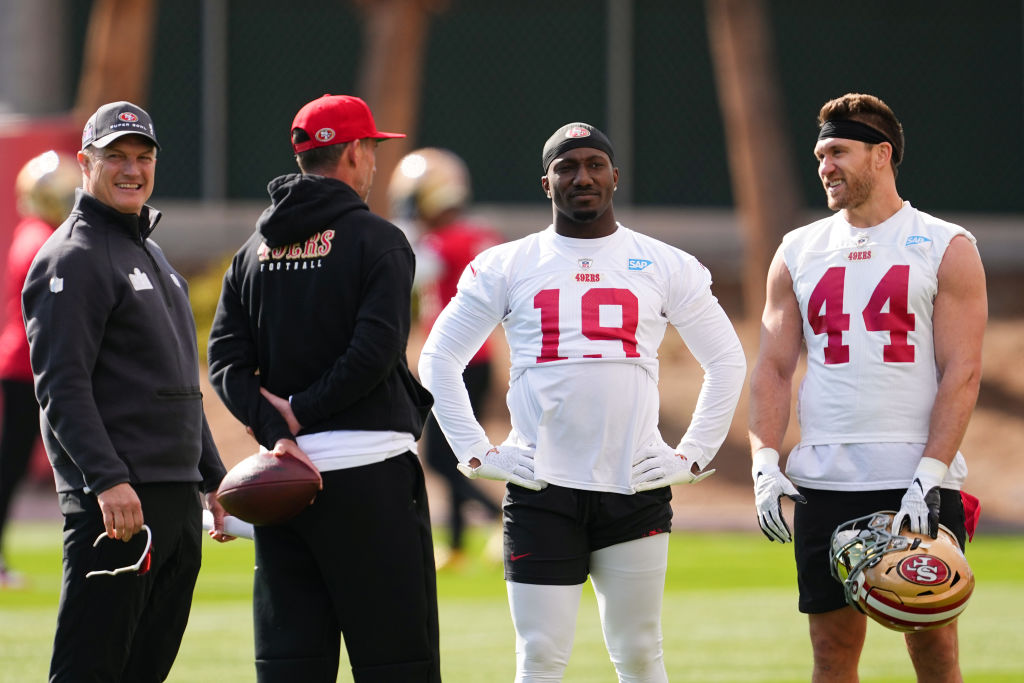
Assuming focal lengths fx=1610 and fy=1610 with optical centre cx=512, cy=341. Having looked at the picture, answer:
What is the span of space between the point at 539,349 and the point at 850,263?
1069mm

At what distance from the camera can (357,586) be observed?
498 cm

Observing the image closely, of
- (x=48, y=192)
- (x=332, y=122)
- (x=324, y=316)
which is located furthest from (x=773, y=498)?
(x=48, y=192)

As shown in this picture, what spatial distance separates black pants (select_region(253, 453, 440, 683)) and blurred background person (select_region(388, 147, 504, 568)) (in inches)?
211

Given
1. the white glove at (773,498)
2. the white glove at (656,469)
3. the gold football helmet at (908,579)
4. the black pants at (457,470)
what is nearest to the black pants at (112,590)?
the white glove at (656,469)

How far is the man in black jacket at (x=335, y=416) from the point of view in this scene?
4973 mm

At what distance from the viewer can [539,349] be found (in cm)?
532

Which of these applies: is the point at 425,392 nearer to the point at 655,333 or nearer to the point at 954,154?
the point at 655,333

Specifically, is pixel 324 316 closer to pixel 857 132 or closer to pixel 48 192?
pixel 857 132

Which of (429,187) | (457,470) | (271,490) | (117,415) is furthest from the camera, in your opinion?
(429,187)

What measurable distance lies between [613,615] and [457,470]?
5.35 metres

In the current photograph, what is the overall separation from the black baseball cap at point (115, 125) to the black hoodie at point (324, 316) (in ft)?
1.66

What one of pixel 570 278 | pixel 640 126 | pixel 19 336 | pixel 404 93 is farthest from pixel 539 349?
pixel 640 126

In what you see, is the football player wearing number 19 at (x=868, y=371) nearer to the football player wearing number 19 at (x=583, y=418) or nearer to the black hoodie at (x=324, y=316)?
the football player wearing number 19 at (x=583, y=418)

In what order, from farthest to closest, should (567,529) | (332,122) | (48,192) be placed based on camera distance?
(48,192) → (567,529) → (332,122)
